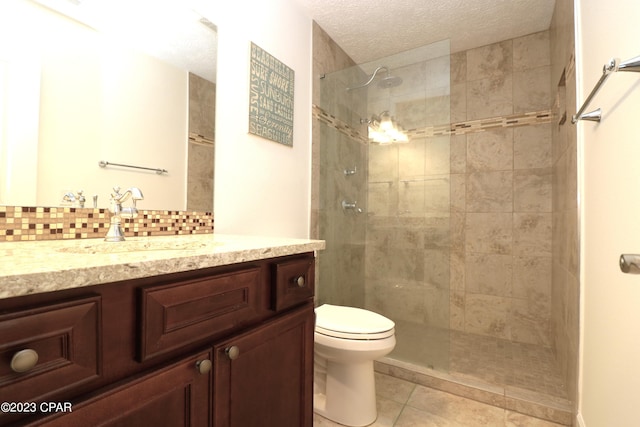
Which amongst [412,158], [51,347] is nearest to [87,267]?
[51,347]

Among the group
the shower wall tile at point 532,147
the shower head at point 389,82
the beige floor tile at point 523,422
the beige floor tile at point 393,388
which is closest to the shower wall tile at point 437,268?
the beige floor tile at point 393,388

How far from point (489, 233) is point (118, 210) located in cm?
258

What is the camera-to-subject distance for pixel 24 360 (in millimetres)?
395

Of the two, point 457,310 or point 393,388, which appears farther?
point 457,310

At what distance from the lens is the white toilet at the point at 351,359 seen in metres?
1.41

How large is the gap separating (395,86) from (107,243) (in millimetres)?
2078

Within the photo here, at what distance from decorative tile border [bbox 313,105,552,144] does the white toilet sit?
1.37 meters

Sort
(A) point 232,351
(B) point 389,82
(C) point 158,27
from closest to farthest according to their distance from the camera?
1. (A) point 232,351
2. (C) point 158,27
3. (B) point 389,82

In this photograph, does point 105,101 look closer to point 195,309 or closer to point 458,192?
point 195,309

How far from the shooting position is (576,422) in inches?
53.8

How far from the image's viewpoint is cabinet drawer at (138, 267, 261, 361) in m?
0.55

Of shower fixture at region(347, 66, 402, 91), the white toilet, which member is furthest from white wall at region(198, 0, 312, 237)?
the white toilet

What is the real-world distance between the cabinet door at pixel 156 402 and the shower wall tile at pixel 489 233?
2470 millimetres

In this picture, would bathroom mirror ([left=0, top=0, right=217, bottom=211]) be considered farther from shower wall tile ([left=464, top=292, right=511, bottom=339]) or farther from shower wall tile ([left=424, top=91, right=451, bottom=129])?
shower wall tile ([left=464, top=292, right=511, bottom=339])
